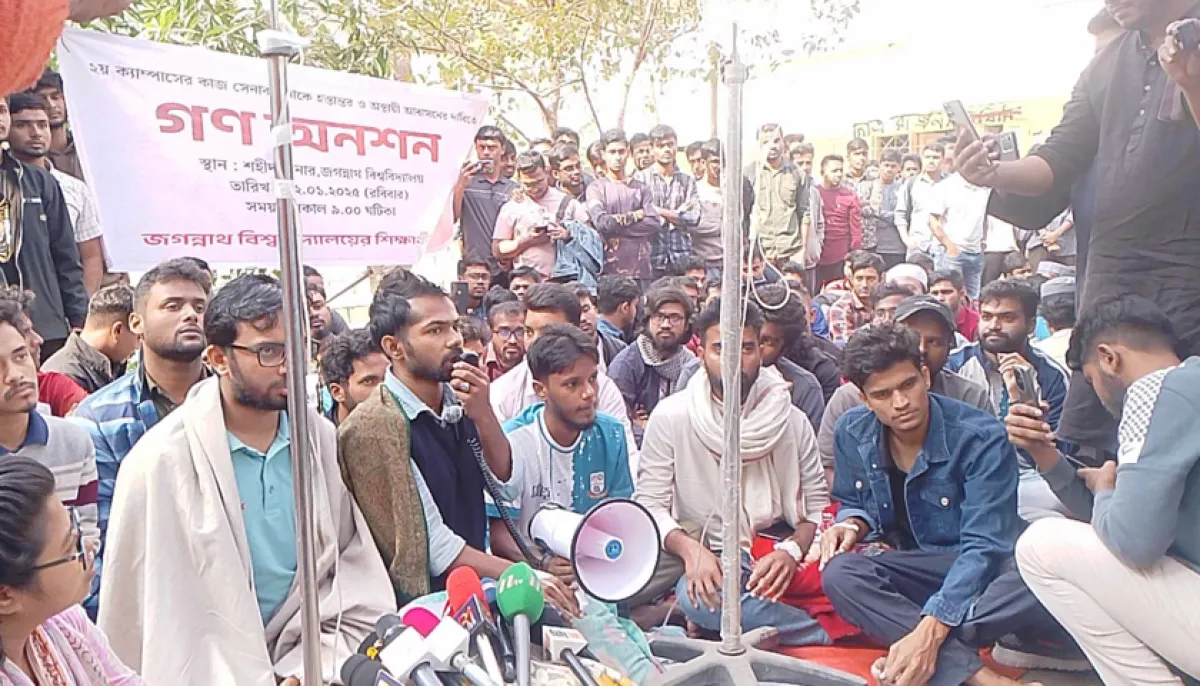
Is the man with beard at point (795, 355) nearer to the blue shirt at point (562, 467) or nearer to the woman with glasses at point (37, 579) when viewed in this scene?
the blue shirt at point (562, 467)

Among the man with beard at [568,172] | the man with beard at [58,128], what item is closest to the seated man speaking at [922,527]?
the man with beard at [58,128]

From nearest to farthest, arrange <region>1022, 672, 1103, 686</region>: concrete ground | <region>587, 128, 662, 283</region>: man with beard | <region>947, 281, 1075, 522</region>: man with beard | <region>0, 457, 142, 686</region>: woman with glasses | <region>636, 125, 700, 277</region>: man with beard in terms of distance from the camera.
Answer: <region>0, 457, 142, 686</region>: woman with glasses → <region>1022, 672, 1103, 686</region>: concrete ground → <region>947, 281, 1075, 522</region>: man with beard → <region>587, 128, 662, 283</region>: man with beard → <region>636, 125, 700, 277</region>: man with beard

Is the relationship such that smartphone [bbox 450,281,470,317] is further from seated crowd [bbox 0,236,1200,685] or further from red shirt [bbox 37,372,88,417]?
red shirt [bbox 37,372,88,417]

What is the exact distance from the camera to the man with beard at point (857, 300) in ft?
19.1

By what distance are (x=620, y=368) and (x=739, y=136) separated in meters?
2.33

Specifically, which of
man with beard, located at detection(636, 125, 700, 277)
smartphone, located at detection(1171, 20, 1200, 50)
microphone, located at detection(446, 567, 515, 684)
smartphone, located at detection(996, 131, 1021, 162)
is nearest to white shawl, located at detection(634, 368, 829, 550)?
smartphone, located at detection(996, 131, 1021, 162)

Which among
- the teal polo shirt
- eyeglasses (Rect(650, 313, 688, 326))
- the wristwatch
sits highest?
eyeglasses (Rect(650, 313, 688, 326))

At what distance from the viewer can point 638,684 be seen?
2.61 metres

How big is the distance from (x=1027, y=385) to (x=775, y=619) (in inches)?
51.3

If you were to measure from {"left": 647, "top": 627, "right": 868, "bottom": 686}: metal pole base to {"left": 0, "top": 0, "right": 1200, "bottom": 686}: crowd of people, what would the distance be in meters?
0.26

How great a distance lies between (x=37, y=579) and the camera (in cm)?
171

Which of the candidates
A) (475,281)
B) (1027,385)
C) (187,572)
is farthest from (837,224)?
(187,572)

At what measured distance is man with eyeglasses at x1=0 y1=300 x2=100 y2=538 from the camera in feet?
8.01

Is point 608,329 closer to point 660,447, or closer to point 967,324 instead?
point 660,447
